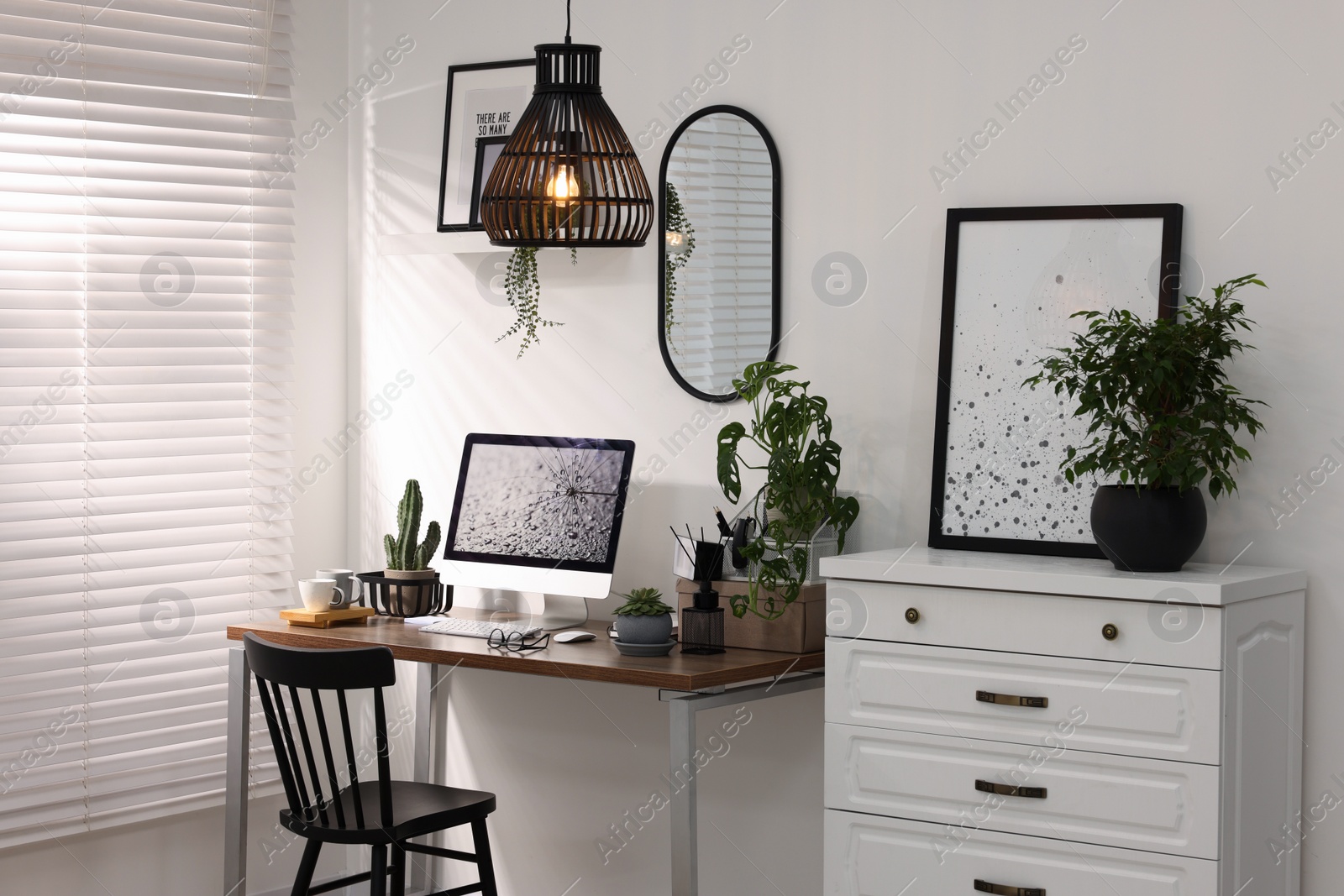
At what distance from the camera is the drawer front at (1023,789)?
228 centimetres

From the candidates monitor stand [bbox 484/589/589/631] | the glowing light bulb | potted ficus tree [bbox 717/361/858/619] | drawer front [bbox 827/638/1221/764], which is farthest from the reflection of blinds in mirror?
drawer front [bbox 827/638/1221/764]

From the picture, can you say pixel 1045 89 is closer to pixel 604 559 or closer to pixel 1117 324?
pixel 1117 324

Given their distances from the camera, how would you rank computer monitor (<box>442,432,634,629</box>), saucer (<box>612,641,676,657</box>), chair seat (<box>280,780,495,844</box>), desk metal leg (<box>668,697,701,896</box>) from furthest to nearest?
computer monitor (<box>442,432,634,629</box>), saucer (<box>612,641,676,657</box>), chair seat (<box>280,780,495,844</box>), desk metal leg (<box>668,697,701,896</box>)

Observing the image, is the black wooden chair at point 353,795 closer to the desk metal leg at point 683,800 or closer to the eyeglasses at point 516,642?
the eyeglasses at point 516,642

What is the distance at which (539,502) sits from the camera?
3393 millimetres

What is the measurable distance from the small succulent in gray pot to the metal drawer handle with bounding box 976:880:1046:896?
83 centimetres

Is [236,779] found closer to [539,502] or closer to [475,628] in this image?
[475,628]

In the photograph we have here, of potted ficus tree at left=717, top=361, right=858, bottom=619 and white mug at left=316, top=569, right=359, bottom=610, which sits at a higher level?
potted ficus tree at left=717, top=361, right=858, bottom=619

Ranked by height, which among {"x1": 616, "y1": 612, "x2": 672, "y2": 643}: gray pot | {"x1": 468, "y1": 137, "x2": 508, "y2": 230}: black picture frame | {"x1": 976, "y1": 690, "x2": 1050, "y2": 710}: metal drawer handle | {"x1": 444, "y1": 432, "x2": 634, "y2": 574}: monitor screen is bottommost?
{"x1": 976, "y1": 690, "x2": 1050, "y2": 710}: metal drawer handle

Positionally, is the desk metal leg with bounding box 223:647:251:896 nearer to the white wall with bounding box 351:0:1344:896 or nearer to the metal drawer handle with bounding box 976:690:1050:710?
the white wall with bounding box 351:0:1344:896

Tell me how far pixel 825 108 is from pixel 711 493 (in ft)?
3.13

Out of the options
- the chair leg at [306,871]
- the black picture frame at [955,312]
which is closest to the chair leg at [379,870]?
the chair leg at [306,871]

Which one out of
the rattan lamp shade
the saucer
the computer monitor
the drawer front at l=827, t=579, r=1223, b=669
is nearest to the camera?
the drawer front at l=827, t=579, r=1223, b=669

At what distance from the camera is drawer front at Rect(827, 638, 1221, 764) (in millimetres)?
2270
